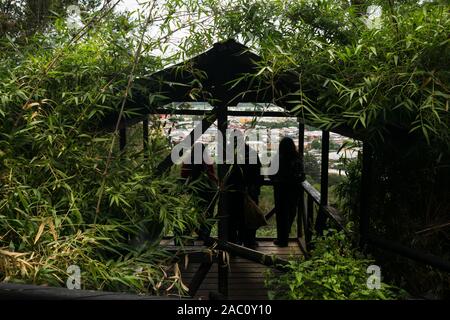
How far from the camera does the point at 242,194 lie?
4.44 meters

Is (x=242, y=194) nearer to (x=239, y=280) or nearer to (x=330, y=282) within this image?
(x=239, y=280)

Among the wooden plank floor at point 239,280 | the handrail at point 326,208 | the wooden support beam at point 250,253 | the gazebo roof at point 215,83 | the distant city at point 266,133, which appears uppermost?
the gazebo roof at point 215,83

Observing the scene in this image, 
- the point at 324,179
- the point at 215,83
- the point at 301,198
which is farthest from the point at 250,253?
the point at 301,198

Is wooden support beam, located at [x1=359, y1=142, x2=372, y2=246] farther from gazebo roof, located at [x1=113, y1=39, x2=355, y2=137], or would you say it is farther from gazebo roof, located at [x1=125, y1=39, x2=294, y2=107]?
gazebo roof, located at [x1=125, y1=39, x2=294, y2=107]

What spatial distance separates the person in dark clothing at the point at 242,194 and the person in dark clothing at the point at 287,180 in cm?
22

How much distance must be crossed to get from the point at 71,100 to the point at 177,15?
0.86 m

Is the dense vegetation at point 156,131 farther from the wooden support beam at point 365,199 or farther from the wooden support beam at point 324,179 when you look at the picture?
the wooden support beam at point 324,179

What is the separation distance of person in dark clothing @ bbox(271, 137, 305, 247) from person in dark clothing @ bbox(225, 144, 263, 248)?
219 mm

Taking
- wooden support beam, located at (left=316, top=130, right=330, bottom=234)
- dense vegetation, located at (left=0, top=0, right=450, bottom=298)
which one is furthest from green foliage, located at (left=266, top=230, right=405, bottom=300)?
wooden support beam, located at (left=316, top=130, right=330, bottom=234)

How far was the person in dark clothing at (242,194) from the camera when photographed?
14.0 feet

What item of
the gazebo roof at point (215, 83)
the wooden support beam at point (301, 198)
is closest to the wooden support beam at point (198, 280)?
the gazebo roof at point (215, 83)

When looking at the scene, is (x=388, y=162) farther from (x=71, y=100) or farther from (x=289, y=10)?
(x=71, y=100)

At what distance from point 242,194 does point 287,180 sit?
0.52 metres

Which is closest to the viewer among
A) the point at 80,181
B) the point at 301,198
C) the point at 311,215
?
the point at 80,181
